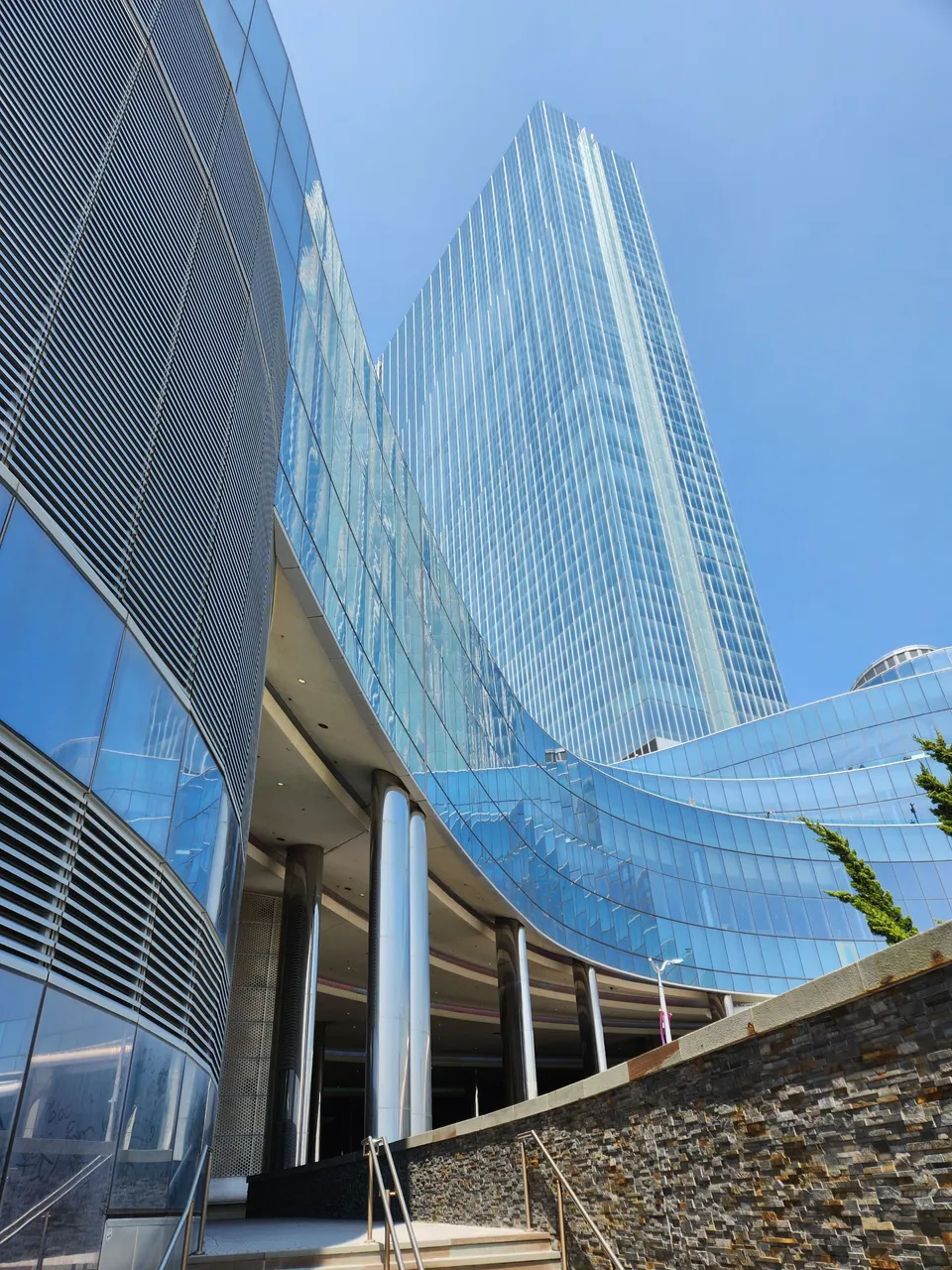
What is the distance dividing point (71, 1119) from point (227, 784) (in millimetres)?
4649

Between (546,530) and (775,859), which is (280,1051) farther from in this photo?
(546,530)

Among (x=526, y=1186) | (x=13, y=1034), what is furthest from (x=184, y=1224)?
(x=526, y=1186)

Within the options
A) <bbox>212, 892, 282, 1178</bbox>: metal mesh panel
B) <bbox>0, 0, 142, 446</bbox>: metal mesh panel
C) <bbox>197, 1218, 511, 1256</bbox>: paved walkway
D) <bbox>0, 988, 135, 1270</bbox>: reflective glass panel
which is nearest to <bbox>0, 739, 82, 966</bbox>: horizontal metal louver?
<bbox>0, 988, 135, 1270</bbox>: reflective glass panel

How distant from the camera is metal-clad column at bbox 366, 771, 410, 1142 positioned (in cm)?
1852

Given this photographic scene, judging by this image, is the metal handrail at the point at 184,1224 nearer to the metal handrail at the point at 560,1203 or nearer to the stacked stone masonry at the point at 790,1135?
the metal handrail at the point at 560,1203

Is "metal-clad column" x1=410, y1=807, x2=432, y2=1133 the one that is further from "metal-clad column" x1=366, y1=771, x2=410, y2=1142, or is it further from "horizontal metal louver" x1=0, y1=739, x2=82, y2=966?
"horizontal metal louver" x1=0, y1=739, x2=82, y2=966

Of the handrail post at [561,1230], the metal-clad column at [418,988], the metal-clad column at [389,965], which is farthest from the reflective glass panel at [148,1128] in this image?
the metal-clad column at [418,988]

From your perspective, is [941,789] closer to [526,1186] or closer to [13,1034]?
[526,1186]

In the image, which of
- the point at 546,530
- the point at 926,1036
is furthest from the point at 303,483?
the point at 546,530

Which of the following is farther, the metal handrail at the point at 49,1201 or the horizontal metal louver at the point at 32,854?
the horizontal metal louver at the point at 32,854

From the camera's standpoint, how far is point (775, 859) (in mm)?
48094

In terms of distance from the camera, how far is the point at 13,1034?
5.39 meters

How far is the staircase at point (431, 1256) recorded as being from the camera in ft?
27.5

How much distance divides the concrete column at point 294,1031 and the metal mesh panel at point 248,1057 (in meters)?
0.55
